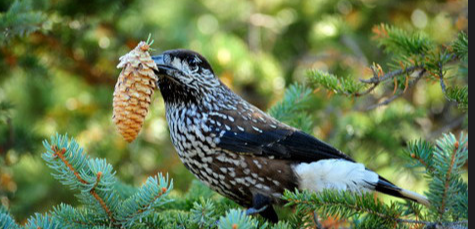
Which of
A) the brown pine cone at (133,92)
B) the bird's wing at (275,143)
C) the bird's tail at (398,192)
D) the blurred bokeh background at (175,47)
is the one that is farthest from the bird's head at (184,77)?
the bird's tail at (398,192)

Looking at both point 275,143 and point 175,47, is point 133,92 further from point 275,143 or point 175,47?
point 175,47

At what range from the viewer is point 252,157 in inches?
136

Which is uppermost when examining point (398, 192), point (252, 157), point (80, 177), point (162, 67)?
point (162, 67)

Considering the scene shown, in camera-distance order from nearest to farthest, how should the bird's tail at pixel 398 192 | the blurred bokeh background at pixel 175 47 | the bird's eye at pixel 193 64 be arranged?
A: 1. the bird's tail at pixel 398 192
2. the bird's eye at pixel 193 64
3. the blurred bokeh background at pixel 175 47

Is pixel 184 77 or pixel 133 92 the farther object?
pixel 184 77

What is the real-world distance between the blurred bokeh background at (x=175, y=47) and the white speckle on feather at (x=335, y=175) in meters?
0.63

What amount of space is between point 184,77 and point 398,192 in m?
1.41

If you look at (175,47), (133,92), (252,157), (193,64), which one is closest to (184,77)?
(193,64)

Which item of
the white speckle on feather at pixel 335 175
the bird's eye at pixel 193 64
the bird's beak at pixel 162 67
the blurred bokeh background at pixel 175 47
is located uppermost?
the blurred bokeh background at pixel 175 47

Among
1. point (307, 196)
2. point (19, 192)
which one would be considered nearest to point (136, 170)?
point (19, 192)

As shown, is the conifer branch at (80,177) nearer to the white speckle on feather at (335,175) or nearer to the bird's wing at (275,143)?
the bird's wing at (275,143)

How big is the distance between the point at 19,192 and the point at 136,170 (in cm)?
106

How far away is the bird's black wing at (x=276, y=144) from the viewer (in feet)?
11.3

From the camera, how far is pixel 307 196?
256cm
